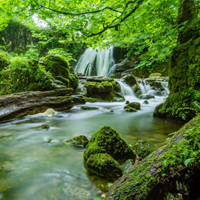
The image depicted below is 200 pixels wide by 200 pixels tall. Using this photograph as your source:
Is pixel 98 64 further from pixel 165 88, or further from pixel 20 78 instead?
pixel 20 78

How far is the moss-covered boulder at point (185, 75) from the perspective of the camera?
402 centimetres

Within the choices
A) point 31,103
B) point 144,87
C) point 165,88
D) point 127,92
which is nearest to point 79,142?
point 31,103

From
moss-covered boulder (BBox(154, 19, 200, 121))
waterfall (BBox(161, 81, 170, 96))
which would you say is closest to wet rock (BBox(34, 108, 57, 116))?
moss-covered boulder (BBox(154, 19, 200, 121))

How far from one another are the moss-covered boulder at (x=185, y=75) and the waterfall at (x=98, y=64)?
16.8 meters

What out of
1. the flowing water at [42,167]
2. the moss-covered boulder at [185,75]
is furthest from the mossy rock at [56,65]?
the moss-covered boulder at [185,75]

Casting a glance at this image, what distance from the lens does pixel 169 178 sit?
35.0 inches

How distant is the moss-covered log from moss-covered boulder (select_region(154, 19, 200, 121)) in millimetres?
→ 3108

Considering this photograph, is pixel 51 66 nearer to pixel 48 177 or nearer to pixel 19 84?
pixel 19 84

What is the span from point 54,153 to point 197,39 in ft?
17.6

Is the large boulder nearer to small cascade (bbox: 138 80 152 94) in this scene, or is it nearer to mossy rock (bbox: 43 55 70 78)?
mossy rock (bbox: 43 55 70 78)

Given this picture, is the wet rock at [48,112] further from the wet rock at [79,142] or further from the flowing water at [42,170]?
the wet rock at [79,142]

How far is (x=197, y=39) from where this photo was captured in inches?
174

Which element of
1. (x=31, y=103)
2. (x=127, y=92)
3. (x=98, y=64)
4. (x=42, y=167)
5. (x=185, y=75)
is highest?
(x=98, y=64)

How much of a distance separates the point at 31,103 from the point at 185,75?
6.02 metres
